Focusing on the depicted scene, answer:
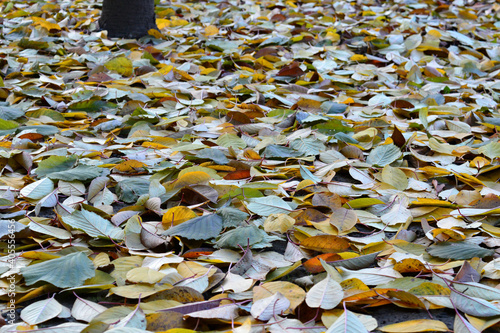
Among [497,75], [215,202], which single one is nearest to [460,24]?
[497,75]

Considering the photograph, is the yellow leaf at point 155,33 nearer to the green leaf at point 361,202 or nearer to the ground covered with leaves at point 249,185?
the ground covered with leaves at point 249,185

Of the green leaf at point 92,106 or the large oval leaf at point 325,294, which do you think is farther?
the green leaf at point 92,106

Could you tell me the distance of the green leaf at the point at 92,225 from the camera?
3.75 feet

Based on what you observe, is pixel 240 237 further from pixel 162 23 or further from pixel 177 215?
pixel 162 23

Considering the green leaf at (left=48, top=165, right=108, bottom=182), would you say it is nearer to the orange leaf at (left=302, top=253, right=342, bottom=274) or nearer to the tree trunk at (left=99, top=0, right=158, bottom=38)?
the orange leaf at (left=302, top=253, right=342, bottom=274)

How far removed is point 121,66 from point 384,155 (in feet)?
4.54

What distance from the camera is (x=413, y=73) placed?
237 cm

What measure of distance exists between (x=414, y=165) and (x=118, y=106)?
1149 mm

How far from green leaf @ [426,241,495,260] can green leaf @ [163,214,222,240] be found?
1.57 ft

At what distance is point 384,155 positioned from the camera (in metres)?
1.57

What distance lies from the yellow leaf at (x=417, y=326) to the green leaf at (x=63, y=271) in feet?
1.89

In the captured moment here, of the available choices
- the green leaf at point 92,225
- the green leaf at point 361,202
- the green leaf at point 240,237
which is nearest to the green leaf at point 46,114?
the green leaf at point 92,225

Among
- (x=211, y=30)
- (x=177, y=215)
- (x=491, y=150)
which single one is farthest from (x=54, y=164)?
(x=211, y=30)

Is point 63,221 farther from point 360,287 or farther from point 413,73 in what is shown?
point 413,73
